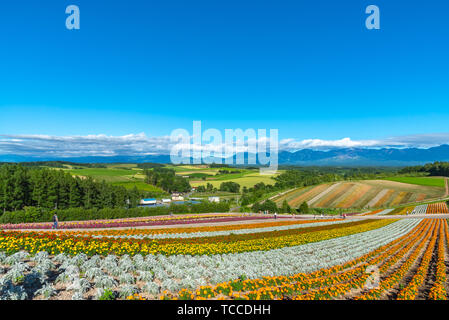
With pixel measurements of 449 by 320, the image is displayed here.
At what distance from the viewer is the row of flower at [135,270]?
7.73 meters

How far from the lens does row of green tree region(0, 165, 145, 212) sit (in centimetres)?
4244

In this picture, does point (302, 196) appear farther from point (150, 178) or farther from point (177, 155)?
point (150, 178)

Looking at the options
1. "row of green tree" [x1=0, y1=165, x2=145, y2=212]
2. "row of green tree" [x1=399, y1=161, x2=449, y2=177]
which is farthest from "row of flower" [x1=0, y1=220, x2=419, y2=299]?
"row of green tree" [x1=399, y1=161, x2=449, y2=177]

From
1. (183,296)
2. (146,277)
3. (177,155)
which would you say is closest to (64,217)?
(177,155)

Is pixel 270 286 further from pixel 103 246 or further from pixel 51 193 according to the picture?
pixel 51 193

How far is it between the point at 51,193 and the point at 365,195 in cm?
7822

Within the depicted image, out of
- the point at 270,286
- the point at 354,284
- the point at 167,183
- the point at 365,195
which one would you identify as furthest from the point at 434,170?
the point at 270,286

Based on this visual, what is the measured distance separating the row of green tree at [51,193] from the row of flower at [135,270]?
33869mm

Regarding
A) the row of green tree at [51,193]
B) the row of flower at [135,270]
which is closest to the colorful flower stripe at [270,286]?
the row of flower at [135,270]

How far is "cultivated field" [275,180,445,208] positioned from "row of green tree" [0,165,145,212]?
160 feet

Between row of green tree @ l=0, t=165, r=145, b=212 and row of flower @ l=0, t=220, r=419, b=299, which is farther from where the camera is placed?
row of green tree @ l=0, t=165, r=145, b=212

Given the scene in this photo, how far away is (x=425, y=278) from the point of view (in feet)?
37.1

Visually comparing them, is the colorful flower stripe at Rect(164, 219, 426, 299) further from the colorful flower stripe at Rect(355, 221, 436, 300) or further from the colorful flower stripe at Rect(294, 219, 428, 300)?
the colorful flower stripe at Rect(355, 221, 436, 300)

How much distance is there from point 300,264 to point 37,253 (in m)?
12.2
